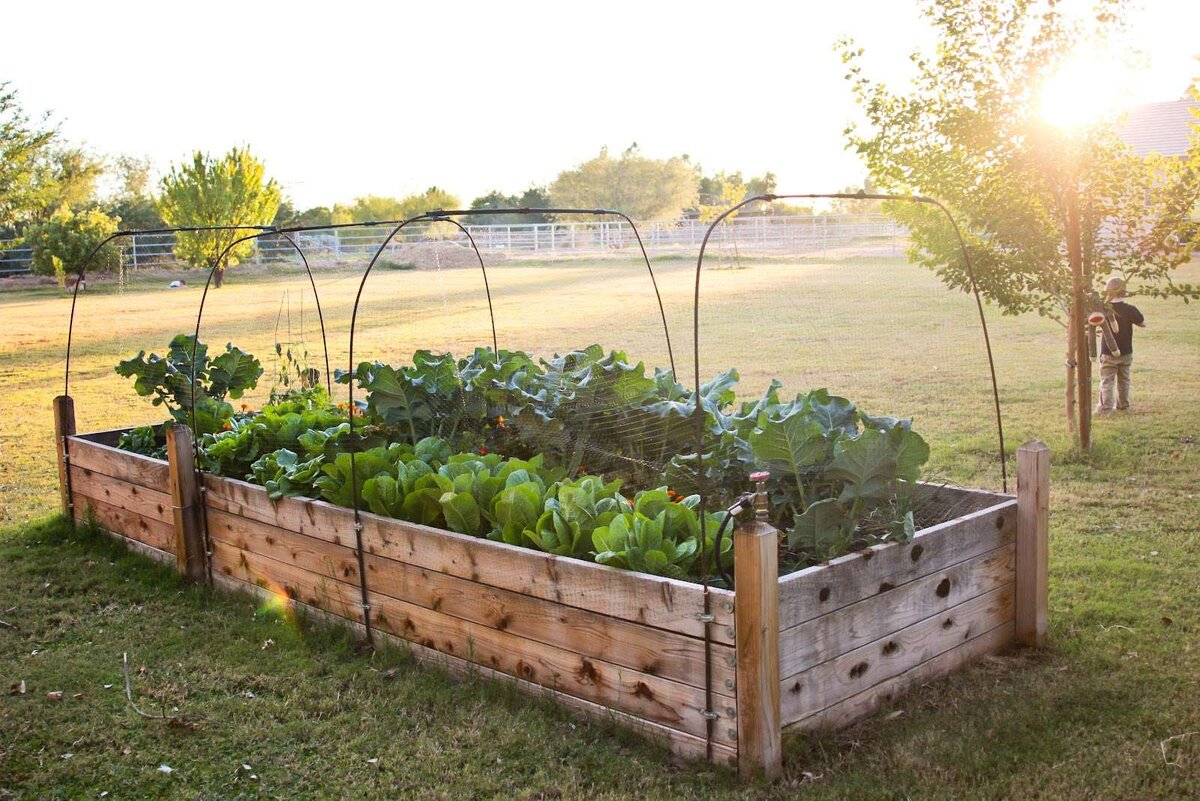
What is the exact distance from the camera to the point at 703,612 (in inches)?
99.0

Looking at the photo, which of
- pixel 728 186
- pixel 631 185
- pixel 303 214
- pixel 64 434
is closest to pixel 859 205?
pixel 64 434

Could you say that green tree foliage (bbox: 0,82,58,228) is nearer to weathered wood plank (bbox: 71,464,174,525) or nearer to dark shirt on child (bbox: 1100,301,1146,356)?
weathered wood plank (bbox: 71,464,174,525)

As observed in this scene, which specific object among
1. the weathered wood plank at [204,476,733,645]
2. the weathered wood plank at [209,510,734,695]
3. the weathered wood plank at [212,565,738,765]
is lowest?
the weathered wood plank at [212,565,738,765]

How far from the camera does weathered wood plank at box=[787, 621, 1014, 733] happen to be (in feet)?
8.75

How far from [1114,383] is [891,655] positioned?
18.7 feet

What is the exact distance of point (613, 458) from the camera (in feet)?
12.6

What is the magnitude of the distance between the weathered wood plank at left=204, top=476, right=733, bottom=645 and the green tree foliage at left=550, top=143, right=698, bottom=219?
1485 inches

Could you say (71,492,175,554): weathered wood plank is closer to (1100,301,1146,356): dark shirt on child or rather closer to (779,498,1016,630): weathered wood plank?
(779,498,1016,630): weathered wood plank

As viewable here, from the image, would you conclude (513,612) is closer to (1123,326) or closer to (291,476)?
(291,476)

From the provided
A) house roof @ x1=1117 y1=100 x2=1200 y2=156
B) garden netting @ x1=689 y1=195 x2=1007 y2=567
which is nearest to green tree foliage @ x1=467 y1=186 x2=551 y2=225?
garden netting @ x1=689 y1=195 x2=1007 y2=567

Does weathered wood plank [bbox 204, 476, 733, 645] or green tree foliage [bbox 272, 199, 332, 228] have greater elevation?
green tree foliage [bbox 272, 199, 332, 228]

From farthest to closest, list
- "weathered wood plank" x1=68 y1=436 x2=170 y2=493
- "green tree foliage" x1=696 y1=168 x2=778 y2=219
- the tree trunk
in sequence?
"green tree foliage" x1=696 y1=168 x2=778 y2=219, the tree trunk, "weathered wood plank" x1=68 y1=436 x2=170 y2=493

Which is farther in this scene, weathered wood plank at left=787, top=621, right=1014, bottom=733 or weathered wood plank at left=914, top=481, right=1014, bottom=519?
weathered wood plank at left=914, top=481, right=1014, bottom=519

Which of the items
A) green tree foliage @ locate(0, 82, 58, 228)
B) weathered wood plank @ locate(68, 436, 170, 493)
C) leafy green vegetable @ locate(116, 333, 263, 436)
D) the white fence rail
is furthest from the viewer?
the white fence rail
